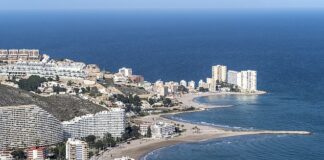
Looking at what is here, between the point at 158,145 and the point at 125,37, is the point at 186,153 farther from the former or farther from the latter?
the point at 125,37

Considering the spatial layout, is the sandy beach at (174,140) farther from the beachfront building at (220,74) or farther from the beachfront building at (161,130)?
the beachfront building at (220,74)

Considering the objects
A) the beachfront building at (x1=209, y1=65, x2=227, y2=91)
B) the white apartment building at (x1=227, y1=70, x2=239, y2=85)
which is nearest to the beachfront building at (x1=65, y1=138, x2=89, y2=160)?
the white apartment building at (x1=227, y1=70, x2=239, y2=85)

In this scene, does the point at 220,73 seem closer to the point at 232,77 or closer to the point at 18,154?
the point at 232,77

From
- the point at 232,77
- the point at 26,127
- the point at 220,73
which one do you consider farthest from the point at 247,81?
the point at 26,127

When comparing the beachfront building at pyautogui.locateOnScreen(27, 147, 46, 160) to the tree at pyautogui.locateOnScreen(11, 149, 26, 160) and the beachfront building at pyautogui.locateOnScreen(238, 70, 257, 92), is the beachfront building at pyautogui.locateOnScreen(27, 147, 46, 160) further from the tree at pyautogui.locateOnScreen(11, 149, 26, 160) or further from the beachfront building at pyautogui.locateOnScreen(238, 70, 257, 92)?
the beachfront building at pyautogui.locateOnScreen(238, 70, 257, 92)

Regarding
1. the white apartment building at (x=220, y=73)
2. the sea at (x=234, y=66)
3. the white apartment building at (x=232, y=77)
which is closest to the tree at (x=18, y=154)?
the sea at (x=234, y=66)

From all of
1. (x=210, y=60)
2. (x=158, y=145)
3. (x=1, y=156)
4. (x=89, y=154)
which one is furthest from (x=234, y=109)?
(x=210, y=60)

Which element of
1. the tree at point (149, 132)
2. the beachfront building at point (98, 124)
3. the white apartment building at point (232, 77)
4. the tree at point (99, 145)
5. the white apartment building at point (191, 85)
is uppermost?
the white apartment building at point (232, 77)
